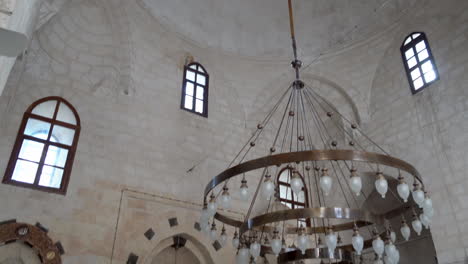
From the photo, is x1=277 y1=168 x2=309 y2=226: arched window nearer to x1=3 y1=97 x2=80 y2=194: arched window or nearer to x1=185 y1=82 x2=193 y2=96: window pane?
x1=185 y1=82 x2=193 y2=96: window pane

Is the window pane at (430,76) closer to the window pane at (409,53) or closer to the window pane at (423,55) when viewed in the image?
the window pane at (423,55)

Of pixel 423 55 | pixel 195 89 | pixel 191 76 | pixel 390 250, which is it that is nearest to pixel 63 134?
pixel 195 89

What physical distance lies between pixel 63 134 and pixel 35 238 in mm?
1686

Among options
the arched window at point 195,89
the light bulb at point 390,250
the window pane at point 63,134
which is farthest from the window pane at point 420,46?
the window pane at point 63,134

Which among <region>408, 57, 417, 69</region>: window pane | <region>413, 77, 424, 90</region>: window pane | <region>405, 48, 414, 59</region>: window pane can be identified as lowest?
<region>413, 77, 424, 90</region>: window pane

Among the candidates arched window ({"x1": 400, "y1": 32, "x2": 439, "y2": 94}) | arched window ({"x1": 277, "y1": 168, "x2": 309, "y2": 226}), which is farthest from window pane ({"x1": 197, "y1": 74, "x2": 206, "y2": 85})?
arched window ({"x1": 400, "y1": 32, "x2": 439, "y2": 94})

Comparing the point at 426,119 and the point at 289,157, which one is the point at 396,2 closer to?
the point at 426,119

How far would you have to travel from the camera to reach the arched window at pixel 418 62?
7.46 meters

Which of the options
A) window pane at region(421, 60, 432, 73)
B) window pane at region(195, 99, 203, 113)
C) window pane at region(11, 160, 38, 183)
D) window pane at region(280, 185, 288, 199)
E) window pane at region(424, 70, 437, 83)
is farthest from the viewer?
window pane at region(280, 185, 288, 199)

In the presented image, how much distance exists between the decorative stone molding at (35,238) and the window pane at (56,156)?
1.03 meters

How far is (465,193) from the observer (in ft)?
20.4

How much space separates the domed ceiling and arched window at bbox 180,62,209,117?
25.4 inches

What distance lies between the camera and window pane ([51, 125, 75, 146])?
20.6 feet

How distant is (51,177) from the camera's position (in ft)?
19.4
